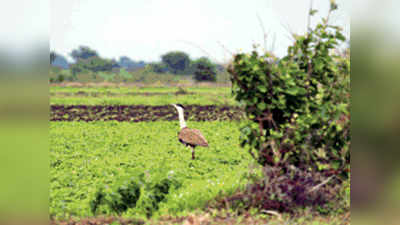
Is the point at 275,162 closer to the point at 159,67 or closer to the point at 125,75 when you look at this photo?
the point at 125,75

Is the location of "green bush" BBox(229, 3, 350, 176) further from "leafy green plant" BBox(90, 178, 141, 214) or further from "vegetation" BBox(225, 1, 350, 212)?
"leafy green plant" BBox(90, 178, 141, 214)

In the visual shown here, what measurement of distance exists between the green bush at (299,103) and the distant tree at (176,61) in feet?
117

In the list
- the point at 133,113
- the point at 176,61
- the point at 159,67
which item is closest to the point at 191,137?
the point at 133,113

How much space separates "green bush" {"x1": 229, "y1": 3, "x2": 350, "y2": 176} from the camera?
3.50 metres

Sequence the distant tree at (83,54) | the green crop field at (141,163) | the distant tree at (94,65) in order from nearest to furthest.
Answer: the green crop field at (141,163) < the distant tree at (94,65) < the distant tree at (83,54)

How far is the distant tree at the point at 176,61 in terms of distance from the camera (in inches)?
1564

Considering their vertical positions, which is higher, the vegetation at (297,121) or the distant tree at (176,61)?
the distant tree at (176,61)

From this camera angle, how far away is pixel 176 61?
40688 mm

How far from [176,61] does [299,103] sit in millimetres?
37633

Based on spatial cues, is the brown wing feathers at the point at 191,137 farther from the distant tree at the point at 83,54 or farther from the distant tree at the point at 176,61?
the distant tree at the point at 83,54

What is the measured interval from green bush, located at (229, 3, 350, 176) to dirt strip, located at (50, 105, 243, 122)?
20.9 feet

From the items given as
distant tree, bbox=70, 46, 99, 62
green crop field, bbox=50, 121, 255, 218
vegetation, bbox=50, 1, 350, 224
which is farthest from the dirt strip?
distant tree, bbox=70, 46, 99, 62

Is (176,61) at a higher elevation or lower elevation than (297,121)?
higher

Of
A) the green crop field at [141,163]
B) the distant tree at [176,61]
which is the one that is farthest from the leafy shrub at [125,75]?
the green crop field at [141,163]
